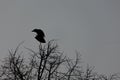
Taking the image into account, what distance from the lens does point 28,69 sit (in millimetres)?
14750

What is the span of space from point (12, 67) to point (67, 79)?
405 centimetres

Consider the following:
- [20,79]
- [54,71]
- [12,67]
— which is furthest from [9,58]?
[54,71]

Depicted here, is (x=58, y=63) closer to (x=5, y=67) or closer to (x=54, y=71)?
(x=54, y=71)

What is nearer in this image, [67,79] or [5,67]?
[5,67]

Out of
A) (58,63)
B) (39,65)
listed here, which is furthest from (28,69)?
(58,63)

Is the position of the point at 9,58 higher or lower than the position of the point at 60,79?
higher

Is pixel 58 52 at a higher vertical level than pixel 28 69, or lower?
higher

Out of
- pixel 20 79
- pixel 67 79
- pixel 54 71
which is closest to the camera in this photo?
pixel 20 79

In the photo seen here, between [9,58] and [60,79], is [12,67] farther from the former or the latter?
[60,79]

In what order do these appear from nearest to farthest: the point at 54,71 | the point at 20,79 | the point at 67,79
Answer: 1. the point at 20,79
2. the point at 54,71
3. the point at 67,79

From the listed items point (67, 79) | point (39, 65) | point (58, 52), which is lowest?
point (67, 79)

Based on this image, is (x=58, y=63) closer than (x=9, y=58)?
No

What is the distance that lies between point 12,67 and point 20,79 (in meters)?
0.89

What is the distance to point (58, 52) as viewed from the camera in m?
14.4
